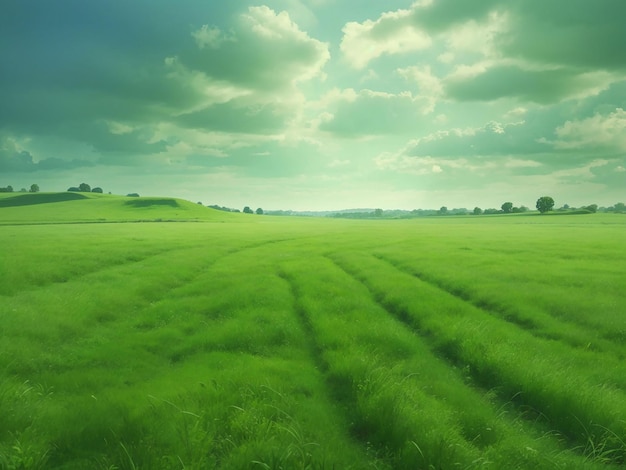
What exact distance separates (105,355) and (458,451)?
512 inches

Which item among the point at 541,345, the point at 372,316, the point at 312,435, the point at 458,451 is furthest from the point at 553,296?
the point at 312,435

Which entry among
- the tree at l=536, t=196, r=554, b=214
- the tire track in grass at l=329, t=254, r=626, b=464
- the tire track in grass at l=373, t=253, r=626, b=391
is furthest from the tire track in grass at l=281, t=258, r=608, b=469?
the tree at l=536, t=196, r=554, b=214

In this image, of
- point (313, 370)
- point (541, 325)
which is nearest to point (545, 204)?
point (541, 325)

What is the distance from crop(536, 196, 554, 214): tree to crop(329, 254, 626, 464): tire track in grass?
20668cm

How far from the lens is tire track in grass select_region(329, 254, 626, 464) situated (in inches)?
385

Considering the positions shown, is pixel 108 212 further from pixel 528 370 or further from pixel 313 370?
pixel 528 370

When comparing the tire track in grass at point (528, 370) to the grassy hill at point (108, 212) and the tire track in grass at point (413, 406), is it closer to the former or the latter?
the tire track in grass at point (413, 406)

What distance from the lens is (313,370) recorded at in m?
13.0

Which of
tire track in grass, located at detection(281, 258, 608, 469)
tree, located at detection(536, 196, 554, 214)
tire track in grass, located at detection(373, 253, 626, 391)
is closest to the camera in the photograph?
tire track in grass, located at detection(281, 258, 608, 469)

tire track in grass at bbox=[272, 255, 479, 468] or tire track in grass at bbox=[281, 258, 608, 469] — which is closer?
tire track in grass at bbox=[272, 255, 479, 468]

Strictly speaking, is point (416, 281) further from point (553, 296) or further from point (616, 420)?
point (616, 420)

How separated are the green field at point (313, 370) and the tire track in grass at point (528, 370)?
6 centimetres

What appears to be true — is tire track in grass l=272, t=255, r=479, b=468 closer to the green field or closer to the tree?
the green field

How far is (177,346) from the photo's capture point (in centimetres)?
1533
